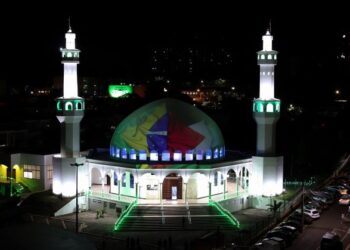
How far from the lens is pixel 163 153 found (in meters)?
50.2

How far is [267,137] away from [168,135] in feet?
28.7

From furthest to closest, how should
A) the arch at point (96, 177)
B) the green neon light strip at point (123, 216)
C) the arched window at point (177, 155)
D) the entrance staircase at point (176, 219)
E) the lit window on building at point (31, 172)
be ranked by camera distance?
the lit window on building at point (31, 172)
the arch at point (96, 177)
the arched window at point (177, 155)
the entrance staircase at point (176, 219)
the green neon light strip at point (123, 216)

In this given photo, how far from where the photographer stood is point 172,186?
166 ft

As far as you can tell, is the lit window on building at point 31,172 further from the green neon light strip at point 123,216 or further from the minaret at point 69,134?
the green neon light strip at point 123,216

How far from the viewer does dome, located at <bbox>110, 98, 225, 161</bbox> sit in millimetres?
50312

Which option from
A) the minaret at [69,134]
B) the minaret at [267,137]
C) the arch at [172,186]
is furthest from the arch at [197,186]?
the minaret at [69,134]

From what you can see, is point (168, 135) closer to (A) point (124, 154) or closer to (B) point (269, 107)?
(A) point (124, 154)

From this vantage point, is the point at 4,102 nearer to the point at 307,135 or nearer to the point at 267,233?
the point at 307,135

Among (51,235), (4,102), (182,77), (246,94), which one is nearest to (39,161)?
(51,235)

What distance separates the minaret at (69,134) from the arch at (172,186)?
697 cm

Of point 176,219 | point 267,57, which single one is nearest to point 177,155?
point 176,219

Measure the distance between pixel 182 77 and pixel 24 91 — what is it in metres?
62.6

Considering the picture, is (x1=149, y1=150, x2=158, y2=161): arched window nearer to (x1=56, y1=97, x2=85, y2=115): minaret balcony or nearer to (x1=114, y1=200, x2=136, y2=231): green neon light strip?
(x1=114, y1=200, x2=136, y2=231): green neon light strip

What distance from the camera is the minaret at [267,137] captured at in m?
51.6
